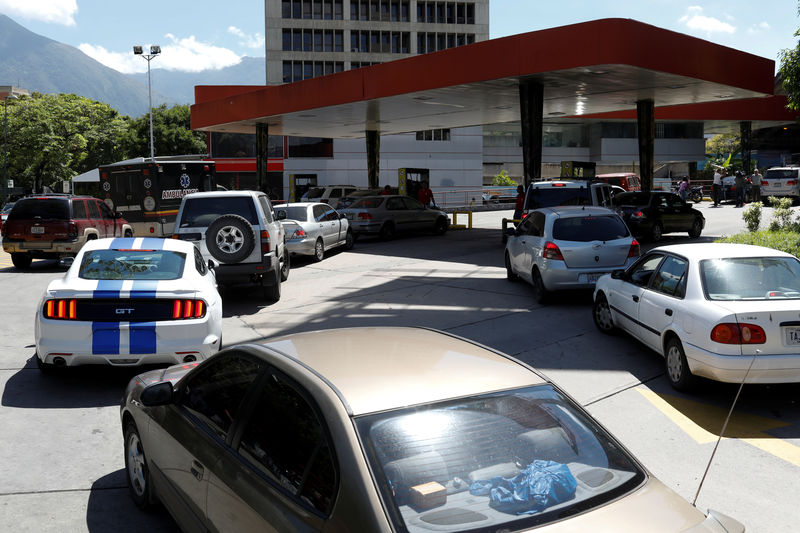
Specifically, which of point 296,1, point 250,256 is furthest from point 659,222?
point 296,1

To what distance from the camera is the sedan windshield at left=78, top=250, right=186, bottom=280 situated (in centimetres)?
798

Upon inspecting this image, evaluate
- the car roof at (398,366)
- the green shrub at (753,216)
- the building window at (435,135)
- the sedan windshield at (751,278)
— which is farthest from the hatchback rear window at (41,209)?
the building window at (435,135)

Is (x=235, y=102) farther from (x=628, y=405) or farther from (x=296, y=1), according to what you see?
(x=296, y=1)

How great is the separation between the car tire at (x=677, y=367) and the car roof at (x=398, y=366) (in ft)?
13.8

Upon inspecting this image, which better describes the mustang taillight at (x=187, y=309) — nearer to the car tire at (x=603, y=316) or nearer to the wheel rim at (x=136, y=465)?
the wheel rim at (x=136, y=465)

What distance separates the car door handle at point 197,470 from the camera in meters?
3.65

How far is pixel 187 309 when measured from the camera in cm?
751

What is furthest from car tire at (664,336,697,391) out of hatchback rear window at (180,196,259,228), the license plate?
hatchback rear window at (180,196,259,228)

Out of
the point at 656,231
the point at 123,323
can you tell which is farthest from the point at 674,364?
the point at 656,231

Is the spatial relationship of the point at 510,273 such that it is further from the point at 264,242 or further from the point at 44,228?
the point at 44,228

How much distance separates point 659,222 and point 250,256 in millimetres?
14207

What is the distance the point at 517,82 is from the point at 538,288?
37.8ft

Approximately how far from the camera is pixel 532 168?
921 inches

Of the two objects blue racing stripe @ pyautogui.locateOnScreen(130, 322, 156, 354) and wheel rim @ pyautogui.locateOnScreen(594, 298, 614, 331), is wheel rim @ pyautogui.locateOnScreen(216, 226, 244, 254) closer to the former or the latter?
blue racing stripe @ pyautogui.locateOnScreen(130, 322, 156, 354)
